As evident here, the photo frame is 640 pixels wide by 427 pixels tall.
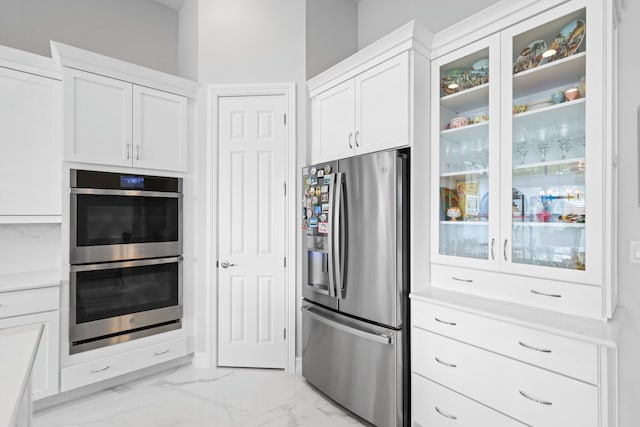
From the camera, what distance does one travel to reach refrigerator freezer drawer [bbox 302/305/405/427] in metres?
2.04

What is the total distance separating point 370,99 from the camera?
233 centimetres

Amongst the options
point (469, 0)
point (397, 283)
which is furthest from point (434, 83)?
point (397, 283)

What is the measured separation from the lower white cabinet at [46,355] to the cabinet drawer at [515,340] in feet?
7.67

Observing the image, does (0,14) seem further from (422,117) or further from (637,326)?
(637,326)

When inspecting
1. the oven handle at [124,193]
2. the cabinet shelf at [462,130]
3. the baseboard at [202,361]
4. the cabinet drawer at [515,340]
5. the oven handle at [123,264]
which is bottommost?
the baseboard at [202,361]

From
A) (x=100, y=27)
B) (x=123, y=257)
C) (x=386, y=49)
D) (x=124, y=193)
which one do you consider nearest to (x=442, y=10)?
(x=386, y=49)

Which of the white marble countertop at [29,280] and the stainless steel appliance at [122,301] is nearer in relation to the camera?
the white marble countertop at [29,280]

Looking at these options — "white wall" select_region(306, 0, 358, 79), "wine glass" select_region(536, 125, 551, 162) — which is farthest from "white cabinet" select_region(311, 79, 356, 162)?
"wine glass" select_region(536, 125, 551, 162)

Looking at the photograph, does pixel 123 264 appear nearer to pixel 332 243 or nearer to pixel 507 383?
pixel 332 243

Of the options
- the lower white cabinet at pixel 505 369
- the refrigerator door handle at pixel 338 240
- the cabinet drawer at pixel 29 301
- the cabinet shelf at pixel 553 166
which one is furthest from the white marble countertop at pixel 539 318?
the cabinet drawer at pixel 29 301

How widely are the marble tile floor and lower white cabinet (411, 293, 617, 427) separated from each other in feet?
2.27

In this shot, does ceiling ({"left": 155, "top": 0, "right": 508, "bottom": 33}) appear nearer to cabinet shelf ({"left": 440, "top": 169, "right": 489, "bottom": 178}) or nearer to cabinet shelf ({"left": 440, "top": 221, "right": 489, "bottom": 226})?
cabinet shelf ({"left": 440, "top": 169, "right": 489, "bottom": 178})

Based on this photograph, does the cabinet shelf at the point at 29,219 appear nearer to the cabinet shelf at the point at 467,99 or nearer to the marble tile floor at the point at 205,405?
the marble tile floor at the point at 205,405

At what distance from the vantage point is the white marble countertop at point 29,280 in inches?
87.5
